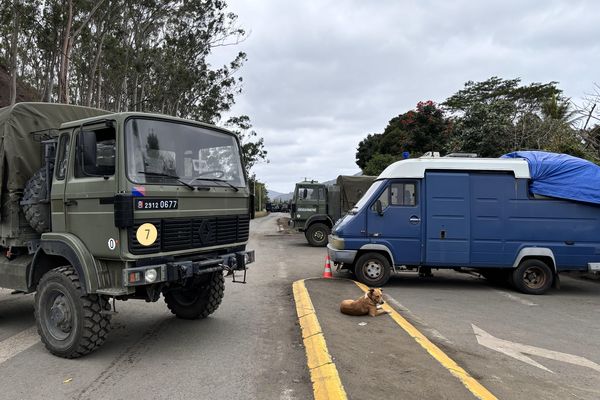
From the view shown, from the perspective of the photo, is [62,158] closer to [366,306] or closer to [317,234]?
[366,306]

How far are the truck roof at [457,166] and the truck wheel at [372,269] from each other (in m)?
1.71

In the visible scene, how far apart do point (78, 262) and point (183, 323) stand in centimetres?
206

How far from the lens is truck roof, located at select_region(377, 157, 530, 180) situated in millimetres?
9195

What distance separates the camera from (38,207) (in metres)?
5.38

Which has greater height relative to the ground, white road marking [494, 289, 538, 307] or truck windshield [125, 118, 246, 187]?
truck windshield [125, 118, 246, 187]

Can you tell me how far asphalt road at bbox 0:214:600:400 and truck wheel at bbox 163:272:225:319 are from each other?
16cm

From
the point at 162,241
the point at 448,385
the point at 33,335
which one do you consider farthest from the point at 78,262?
the point at 448,385

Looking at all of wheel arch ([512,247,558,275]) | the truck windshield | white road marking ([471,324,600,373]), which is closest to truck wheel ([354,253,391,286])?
wheel arch ([512,247,558,275])

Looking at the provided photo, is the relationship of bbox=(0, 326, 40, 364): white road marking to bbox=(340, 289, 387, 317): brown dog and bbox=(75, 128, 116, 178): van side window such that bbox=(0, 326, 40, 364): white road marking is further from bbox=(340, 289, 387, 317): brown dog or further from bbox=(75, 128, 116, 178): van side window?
bbox=(340, 289, 387, 317): brown dog

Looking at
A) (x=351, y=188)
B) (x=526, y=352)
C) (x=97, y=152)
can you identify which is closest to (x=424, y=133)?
(x=351, y=188)

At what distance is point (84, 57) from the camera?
26.6 meters

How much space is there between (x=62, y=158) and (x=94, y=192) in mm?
810

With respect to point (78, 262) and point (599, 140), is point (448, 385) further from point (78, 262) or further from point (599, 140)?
point (599, 140)

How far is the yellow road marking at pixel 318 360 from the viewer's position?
3.80 metres
